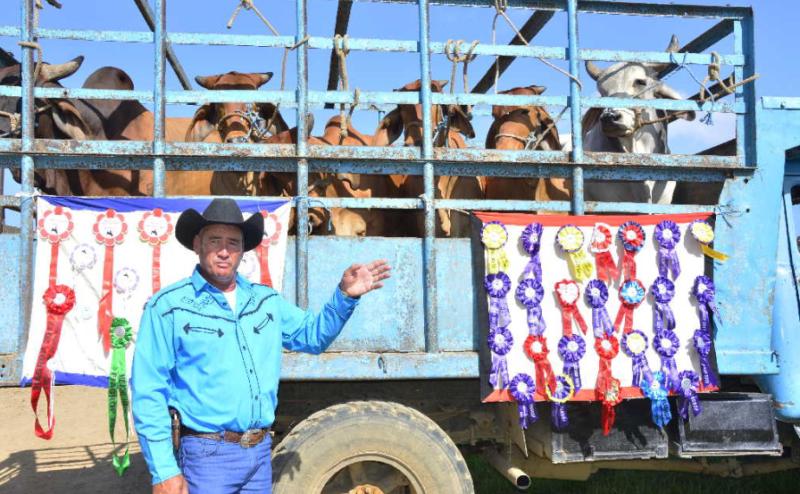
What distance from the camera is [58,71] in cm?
450

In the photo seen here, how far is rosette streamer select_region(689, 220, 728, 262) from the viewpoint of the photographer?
3.52 metres

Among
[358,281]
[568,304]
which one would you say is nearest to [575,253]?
[568,304]

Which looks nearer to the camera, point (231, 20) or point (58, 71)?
point (231, 20)

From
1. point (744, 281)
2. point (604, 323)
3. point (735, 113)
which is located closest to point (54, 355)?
point (604, 323)

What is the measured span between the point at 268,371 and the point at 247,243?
Answer: 0.53 meters

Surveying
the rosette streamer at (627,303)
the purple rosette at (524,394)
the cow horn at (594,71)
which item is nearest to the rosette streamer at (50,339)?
the purple rosette at (524,394)

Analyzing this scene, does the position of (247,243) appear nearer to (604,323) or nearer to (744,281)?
(604,323)

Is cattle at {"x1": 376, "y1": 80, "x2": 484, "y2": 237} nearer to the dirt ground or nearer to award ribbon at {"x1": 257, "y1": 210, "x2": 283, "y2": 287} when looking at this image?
award ribbon at {"x1": 257, "y1": 210, "x2": 283, "y2": 287}

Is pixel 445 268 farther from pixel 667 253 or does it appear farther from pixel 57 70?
pixel 57 70

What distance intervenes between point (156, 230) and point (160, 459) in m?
1.31

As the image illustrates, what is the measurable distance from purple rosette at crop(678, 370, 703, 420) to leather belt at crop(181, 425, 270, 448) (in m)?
2.15

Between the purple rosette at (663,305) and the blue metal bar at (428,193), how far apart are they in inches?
44.8

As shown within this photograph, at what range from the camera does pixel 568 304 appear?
11.1 ft

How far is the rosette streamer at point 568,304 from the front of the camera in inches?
133
